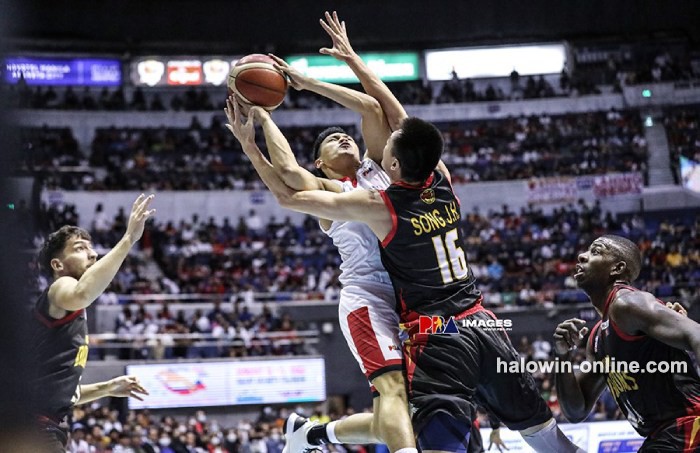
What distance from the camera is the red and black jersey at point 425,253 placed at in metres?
4.73

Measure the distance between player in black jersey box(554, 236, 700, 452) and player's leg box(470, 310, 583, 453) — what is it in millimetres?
282

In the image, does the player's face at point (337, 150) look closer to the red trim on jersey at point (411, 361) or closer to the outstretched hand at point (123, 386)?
the red trim on jersey at point (411, 361)

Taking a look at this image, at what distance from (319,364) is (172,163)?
11.5m

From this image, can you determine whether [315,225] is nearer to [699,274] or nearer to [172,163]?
[172,163]

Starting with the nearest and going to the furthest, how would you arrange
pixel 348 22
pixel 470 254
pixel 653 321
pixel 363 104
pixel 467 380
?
pixel 653 321, pixel 467 380, pixel 363 104, pixel 470 254, pixel 348 22

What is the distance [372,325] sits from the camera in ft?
16.1

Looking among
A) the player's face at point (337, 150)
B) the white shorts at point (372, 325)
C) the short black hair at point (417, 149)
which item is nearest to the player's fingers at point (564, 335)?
the white shorts at point (372, 325)

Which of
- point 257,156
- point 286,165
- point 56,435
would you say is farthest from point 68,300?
point 286,165

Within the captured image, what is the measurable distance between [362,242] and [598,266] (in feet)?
4.63

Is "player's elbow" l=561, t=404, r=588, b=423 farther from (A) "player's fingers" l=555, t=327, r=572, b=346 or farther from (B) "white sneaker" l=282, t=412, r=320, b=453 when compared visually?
(B) "white sneaker" l=282, t=412, r=320, b=453

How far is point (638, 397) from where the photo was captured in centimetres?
440

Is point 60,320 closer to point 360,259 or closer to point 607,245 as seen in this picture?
point 360,259

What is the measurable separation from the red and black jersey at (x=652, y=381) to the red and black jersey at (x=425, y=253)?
86 centimetres

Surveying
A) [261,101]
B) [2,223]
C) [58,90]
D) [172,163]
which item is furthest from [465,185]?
[2,223]
